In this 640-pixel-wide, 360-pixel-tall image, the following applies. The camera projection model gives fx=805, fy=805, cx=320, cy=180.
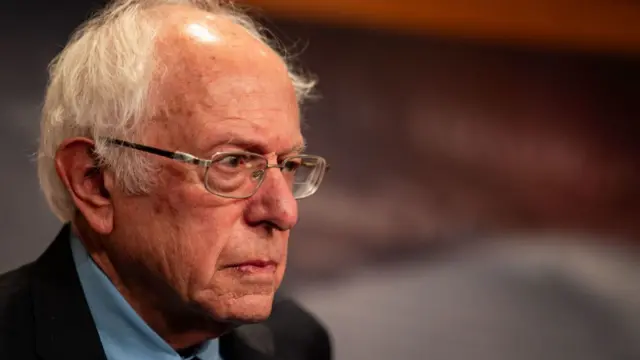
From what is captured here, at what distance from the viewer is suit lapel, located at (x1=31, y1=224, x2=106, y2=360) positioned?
1344mm

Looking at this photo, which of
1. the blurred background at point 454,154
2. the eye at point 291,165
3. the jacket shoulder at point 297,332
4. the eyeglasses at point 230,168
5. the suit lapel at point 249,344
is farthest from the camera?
the blurred background at point 454,154

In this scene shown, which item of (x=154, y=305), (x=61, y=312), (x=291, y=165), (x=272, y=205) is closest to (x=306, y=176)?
(x=291, y=165)

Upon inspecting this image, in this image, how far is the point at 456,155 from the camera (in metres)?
1.97

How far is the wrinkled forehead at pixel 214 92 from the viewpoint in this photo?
1295 mm

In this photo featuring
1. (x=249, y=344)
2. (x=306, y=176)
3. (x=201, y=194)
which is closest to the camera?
(x=201, y=194)

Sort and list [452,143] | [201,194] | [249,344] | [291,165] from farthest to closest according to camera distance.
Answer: [452,143]
[249,344]
[291,165]
[201,194]

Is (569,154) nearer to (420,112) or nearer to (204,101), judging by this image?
(420,112)

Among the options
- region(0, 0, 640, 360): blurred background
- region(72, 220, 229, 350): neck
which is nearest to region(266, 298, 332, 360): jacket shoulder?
region(0, 0, 640, 360): blurred background

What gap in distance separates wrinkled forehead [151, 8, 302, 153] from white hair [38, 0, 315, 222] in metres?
0.03

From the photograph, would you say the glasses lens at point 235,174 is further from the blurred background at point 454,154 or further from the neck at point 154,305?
the blurred background at point 454,154

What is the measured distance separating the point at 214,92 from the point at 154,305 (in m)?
0.39

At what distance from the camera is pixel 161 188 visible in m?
1.31

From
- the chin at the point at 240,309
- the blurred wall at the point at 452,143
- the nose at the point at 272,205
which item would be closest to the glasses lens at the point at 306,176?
the nose at the point at 272,205

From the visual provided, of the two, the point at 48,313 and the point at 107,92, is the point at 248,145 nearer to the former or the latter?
the point at 107,92
